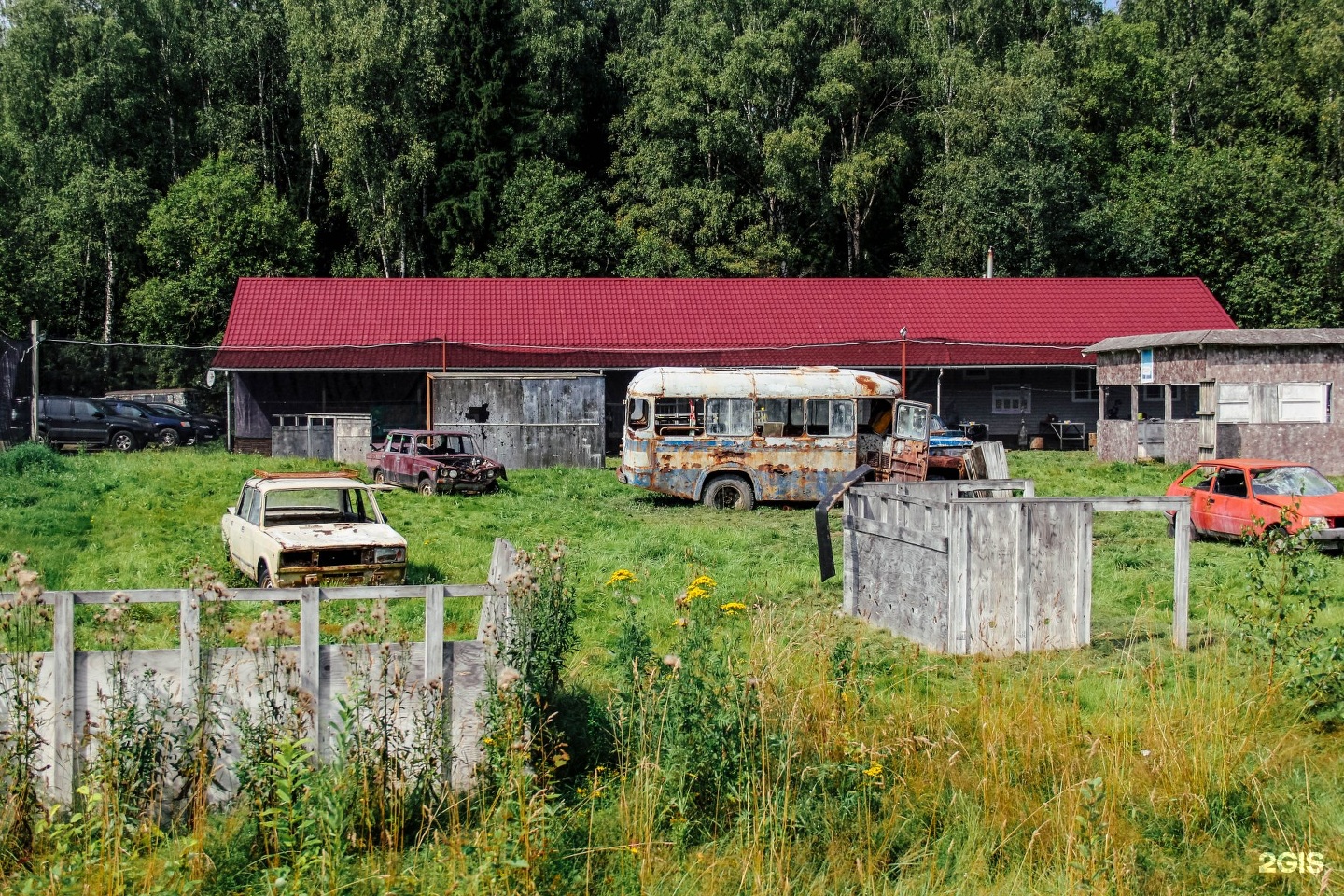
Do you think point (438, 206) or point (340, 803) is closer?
point (340, 803)

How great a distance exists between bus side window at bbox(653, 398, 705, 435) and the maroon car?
12.8 ft

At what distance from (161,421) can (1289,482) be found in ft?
90.7

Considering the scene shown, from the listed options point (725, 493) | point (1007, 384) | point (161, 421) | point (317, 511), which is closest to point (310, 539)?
point (317, 511)

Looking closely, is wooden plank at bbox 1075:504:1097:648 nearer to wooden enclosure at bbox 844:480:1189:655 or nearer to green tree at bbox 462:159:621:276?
wooden enclosure at bbox 844:480:1189:655

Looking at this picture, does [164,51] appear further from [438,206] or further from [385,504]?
[385,504]

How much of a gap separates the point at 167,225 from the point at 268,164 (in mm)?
8234

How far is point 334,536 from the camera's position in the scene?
42.9ft

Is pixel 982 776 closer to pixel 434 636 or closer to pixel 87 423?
pixel 434 636

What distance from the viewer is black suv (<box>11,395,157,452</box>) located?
3158cm

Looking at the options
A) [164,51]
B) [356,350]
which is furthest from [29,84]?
[356,350]

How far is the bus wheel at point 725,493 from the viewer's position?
2152cm

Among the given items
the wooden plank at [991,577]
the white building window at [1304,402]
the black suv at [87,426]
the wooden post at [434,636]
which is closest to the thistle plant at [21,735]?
the wooden post at [434,636]

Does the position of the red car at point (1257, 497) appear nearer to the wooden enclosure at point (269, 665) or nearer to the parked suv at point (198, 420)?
the wooden enclosure at point (269, 665)

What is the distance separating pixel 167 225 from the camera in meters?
47.1
